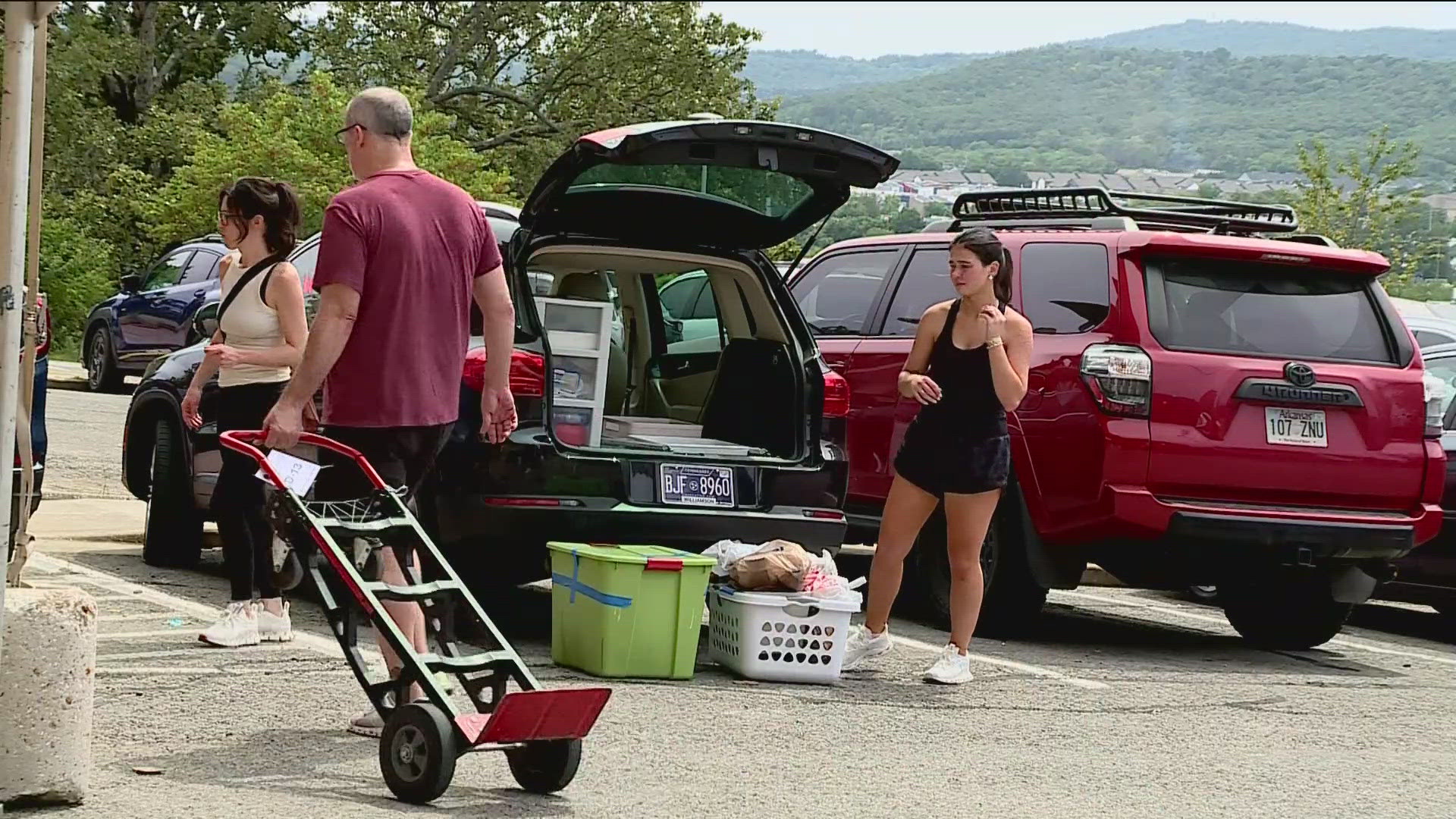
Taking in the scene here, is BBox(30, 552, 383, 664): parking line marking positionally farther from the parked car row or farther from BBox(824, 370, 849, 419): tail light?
BBox(824, 370, 849, 419): tail light

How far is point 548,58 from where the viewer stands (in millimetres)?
45188

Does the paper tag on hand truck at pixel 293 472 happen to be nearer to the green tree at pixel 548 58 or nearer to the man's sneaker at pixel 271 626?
the man's sneaker at pixel 271 626

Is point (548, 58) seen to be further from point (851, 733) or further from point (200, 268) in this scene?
point (851, 733)

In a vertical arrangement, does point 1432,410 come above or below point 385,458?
above

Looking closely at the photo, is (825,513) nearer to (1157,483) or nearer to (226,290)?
(1157,483)

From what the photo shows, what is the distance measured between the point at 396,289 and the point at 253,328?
1810 mm

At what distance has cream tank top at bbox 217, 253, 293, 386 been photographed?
7.86m

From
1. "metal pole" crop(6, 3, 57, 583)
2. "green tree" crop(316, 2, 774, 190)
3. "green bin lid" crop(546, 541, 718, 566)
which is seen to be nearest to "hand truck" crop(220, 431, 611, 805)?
"metal pole" crop(6, 3, 57, 583)

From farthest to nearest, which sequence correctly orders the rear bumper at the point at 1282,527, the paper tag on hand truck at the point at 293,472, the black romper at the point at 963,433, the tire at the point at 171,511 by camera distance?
the tire at the point at 171,511 → the rear bumper at the point at 1282,527 → the black romper at the point at 963,433 → the paper tag on hand truck at the point at 293,472

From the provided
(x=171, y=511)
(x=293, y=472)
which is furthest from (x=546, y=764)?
(x=171, y=511)

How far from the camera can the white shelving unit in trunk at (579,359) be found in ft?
27.1

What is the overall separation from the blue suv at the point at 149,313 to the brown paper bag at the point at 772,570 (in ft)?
49.2

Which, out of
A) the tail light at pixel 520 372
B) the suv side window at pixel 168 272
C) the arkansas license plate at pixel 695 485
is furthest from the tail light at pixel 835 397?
the suv side window at pixel 168 272

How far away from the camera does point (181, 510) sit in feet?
32.0
